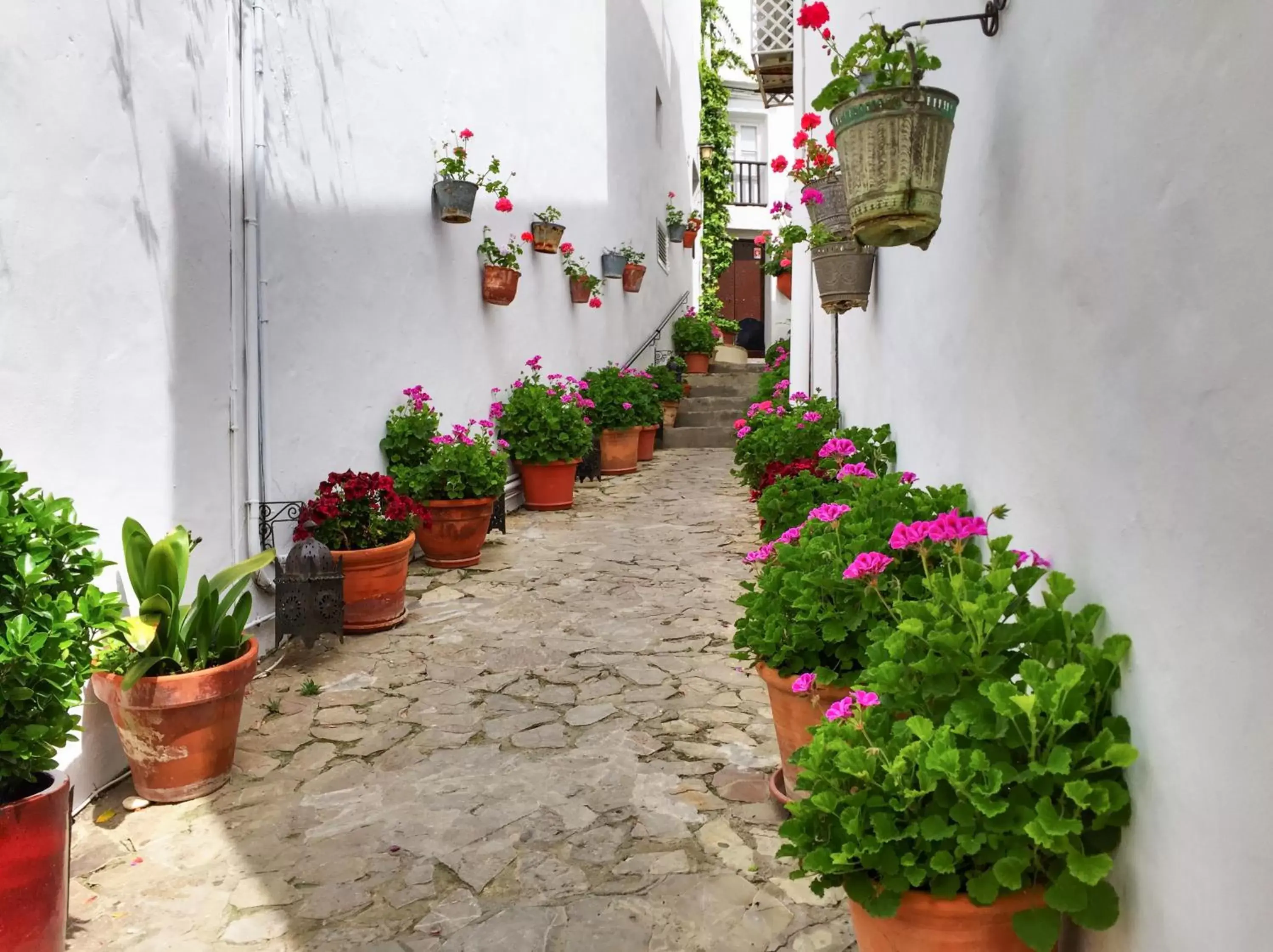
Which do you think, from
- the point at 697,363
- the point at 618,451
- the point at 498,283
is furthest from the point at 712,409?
the point at 498,283

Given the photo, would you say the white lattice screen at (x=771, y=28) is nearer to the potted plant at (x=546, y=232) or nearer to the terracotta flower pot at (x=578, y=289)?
the potted plant at (x=546, y=232)

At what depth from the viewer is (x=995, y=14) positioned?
2.28 meters

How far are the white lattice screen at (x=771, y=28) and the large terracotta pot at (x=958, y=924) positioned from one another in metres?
8.86

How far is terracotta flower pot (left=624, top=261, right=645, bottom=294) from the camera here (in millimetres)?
11758

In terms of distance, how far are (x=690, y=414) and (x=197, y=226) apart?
956 cm

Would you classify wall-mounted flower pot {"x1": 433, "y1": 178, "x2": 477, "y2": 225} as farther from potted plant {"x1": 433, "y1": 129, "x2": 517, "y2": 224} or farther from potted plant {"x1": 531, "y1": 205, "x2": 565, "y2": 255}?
potted plant {"x1": 531, "y1": 205, "x2": 565, "y2": 255}

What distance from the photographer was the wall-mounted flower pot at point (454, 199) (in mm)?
6203

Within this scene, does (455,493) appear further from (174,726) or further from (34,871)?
(34,871)

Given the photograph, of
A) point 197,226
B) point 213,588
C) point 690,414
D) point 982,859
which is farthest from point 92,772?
point 690,414

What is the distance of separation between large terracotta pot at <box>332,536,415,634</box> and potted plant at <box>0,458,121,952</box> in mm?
2278

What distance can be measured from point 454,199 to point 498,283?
3.59 feet

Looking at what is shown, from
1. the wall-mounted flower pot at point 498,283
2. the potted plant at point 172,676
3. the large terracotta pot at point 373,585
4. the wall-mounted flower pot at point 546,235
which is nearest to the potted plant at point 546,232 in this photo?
the wall-mounted flower pot at point 546,235

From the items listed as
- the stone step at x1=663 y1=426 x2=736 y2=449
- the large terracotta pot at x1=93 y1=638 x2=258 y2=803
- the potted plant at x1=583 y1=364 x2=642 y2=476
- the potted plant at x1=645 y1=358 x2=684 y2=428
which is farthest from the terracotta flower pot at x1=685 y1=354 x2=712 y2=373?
the large terracotta pot at x1=93 y1=638 x2=258 y2=803

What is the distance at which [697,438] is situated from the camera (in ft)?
41.3
